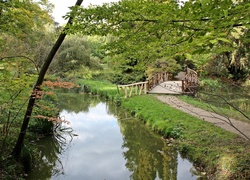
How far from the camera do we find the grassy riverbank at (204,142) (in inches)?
209

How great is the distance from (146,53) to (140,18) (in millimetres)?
988

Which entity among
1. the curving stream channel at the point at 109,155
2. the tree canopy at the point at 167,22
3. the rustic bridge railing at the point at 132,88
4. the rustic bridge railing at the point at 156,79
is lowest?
the curving stream channel at the point at 109,155

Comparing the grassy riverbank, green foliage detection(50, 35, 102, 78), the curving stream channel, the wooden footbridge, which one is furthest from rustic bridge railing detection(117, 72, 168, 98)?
green foliage detection(50, 35, 102, 78)

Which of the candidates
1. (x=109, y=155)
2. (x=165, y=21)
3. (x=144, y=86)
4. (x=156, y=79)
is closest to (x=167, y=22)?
(x=165, y=21)

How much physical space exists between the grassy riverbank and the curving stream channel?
34 cm

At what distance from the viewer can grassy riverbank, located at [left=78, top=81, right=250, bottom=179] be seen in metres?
5.31

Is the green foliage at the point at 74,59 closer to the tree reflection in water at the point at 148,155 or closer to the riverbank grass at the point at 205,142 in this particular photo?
the riverbank grass at the point at 205,142

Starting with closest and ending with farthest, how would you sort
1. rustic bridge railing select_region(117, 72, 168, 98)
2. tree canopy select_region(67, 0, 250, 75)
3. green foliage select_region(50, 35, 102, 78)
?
tree canopy select_region(67, 0, 250, 75)
rustic bridge railing select_region(117, 72, 168, 98)
green foliage select_region(50, 35, 102, 78)

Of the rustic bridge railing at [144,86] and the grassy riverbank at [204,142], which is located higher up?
the rustic bridge railing at [144,86]

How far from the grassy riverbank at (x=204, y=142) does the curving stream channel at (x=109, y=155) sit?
0.34 m

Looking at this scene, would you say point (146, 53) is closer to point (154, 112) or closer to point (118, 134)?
point (118, 134)

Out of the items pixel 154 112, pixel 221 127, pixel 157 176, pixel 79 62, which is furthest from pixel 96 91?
pixel 157 176

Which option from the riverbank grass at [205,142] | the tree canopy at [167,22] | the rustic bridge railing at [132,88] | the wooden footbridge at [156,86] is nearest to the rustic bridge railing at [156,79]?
the wooden footbridge at [156,86]

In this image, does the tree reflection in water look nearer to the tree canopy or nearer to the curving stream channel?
the curving stream channel
